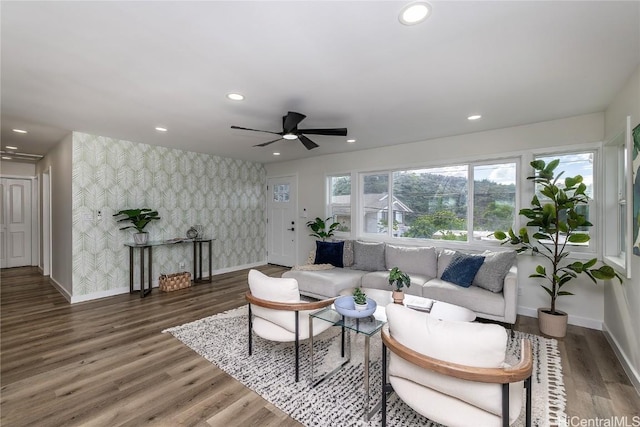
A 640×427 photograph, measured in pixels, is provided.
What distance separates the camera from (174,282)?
15.9ft

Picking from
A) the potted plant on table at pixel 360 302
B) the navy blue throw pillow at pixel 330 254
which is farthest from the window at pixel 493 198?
the potted plant on table at pixel 360 302

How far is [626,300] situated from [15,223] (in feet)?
35.3

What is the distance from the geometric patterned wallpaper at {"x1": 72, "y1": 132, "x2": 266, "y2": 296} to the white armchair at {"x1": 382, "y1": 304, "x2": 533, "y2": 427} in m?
4.83

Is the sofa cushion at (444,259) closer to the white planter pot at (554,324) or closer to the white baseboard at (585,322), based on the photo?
the white planter pot at (554,324)

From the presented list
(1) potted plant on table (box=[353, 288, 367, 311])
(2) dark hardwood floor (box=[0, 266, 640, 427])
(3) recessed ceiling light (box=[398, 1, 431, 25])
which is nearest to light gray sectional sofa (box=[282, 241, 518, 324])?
(2) dark hardwood floor (box=[0, 266, 640, 427])

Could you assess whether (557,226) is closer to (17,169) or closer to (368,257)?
(368,257)

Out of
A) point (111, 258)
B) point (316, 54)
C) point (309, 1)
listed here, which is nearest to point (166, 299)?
point (111, 258)

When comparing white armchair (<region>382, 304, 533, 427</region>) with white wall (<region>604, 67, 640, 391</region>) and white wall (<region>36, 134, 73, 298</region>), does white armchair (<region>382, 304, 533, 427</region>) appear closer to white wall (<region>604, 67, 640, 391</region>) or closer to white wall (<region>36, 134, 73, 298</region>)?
white wall (<region>604, 67, 640, 391</region>)

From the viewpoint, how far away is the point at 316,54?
2090 millimetres

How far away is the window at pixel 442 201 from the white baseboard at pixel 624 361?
1.54 meters

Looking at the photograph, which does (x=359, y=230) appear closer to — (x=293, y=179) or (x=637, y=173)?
(x=293, y=179)

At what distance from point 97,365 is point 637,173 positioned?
191 inches

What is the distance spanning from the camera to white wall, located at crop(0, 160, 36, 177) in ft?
21.2

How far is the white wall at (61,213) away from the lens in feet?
14.2
